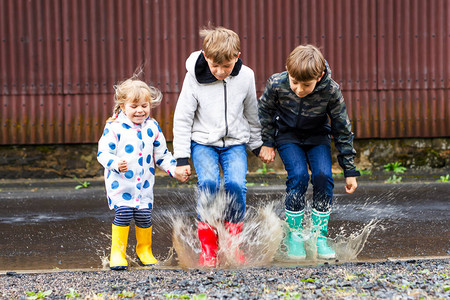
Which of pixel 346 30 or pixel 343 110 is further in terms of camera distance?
pixel 346 30

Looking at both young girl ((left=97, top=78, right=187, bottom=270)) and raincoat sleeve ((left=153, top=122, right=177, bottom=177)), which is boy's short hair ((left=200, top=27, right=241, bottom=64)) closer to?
young girl ((left=97, top=78, right=187, bottom=270))

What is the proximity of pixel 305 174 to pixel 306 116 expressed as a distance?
0.48 m

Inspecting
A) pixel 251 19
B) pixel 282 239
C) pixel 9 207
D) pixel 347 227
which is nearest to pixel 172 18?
pixel 251 19

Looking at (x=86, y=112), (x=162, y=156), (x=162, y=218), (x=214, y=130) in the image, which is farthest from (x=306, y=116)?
(x=86, y=112)

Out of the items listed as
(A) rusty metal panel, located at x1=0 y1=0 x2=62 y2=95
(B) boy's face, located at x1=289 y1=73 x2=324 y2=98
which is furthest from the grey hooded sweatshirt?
(A) rusty metal panel, located at x1=0 y1=0 x2=62 y2=95

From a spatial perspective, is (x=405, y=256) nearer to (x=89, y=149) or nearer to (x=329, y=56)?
(x=329, y=56)

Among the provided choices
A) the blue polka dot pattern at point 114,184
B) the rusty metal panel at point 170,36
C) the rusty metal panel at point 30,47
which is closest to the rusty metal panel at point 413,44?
the rusty metal panel at point 170,36

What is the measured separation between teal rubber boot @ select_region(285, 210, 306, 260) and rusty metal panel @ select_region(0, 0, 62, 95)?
613 centimetres

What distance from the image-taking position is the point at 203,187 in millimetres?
4805

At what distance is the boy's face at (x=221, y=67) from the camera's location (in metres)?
4.74

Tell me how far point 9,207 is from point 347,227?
4.34 m

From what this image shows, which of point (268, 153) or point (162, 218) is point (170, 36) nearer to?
point (162, 218)

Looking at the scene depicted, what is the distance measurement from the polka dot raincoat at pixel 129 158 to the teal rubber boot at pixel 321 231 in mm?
1408

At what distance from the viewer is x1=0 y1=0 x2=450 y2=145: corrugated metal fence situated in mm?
10156
